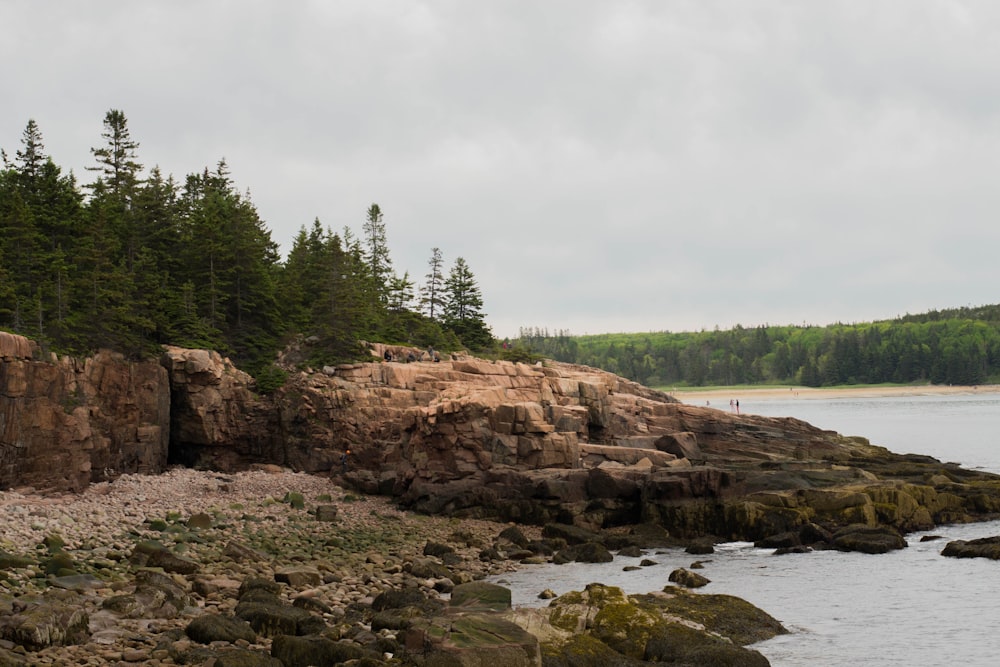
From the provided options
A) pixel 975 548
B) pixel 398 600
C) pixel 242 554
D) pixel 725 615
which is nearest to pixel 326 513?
pixel 242 554

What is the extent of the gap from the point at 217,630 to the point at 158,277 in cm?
3349

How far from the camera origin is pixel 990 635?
20.7 metres

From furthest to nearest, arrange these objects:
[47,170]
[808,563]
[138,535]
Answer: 1. [47,170]
2. [808,563]
3. [138,535]

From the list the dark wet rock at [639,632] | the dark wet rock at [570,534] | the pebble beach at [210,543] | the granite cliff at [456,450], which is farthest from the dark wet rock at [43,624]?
the dark wet rock at [570,534]

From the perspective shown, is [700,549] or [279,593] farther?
[700,549]

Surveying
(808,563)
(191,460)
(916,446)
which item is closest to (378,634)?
(808,563)

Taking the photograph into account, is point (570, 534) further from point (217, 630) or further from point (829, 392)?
point (829, 392)

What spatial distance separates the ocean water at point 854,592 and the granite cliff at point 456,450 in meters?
2.37

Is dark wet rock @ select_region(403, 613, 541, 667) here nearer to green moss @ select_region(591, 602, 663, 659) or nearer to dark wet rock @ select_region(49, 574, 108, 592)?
green moss @ select_region(591, 602, 663, 659)

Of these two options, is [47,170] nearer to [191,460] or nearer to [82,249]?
[82,249]

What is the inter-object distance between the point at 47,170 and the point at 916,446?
70.1 m

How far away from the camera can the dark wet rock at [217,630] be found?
1712cm

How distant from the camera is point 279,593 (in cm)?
2217

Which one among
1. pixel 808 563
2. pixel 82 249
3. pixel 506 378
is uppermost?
pixel 82 249
